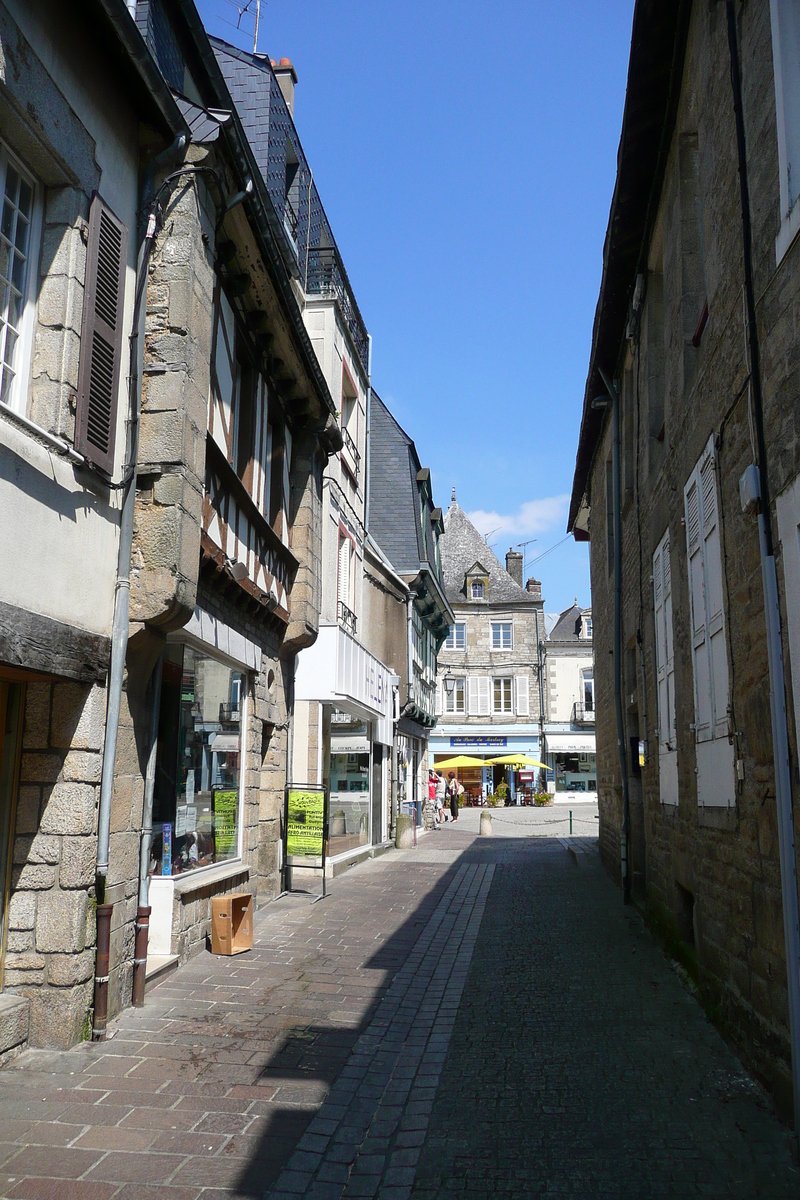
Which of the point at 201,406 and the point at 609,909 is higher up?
the point at 201,406

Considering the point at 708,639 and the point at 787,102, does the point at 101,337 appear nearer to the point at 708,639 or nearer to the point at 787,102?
the point at 787,102

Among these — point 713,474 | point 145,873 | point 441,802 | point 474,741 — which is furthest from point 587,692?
point 145,873

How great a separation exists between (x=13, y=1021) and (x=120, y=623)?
223 cm

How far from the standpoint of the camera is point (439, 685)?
45.6 m

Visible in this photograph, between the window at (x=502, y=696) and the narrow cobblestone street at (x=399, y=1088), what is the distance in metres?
37.4

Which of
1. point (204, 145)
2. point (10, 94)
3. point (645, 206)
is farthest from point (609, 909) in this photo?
point (10, 94)

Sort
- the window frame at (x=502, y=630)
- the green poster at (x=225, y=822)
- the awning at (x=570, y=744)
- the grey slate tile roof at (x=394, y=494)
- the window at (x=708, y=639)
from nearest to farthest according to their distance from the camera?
1. the window at (x=708, y=639)
2. the green poster at (x=225, y=822)
3. the grey slate tile roof at (x=394, y=494)
4. the awning at (x=570, y=744)
5. the window frame at (x=502, y=630)

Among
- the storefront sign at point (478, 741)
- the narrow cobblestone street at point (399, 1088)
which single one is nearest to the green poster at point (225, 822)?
the narrow cobblestone street at point (399, 1088)

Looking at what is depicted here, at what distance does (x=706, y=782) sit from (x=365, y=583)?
43.1ft

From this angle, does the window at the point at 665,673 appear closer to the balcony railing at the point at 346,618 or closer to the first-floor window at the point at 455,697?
the balcony railing at the point at 346,618

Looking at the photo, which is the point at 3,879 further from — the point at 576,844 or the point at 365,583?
the point at 576,844

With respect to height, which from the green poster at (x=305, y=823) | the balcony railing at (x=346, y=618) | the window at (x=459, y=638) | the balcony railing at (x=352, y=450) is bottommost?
the green poster at (x=305, y=823)

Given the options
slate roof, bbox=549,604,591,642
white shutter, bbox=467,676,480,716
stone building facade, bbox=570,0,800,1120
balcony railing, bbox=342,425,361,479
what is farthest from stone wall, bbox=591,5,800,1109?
slate roof, bbox=549,604,591,642

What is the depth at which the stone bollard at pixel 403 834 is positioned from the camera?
19562 mm
